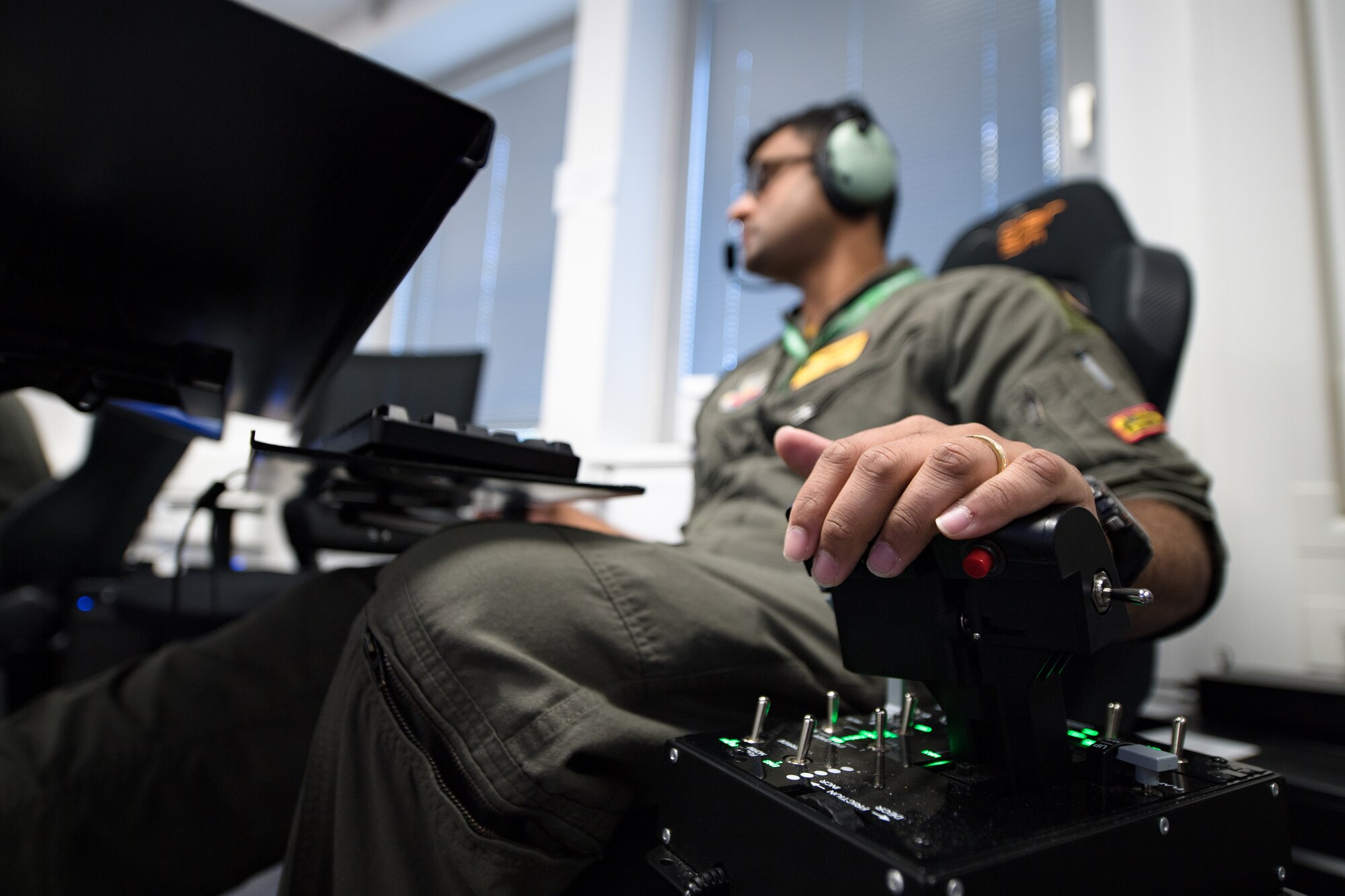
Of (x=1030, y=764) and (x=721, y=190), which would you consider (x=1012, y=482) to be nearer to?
(x=1030, y=764)

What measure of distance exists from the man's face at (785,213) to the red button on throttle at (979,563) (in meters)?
1.02

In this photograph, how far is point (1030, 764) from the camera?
0.34 meters

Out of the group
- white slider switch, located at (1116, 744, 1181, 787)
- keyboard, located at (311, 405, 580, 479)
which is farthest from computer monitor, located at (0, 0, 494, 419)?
white slider switch, located at (1116, 744, 1181, 787)

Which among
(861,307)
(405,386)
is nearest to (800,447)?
(861,307)

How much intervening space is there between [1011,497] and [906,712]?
15 cm

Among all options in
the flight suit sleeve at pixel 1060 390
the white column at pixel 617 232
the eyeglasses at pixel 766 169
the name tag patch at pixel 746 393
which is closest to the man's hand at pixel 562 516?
the name tag patch at pixel 746 393

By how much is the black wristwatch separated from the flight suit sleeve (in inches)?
6.7

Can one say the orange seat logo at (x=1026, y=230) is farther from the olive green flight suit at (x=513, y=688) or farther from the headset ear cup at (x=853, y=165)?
the olive green flight suit at (x=513, y=688)

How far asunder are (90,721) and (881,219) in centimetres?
133

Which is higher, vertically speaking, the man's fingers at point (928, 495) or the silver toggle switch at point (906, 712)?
the man's fingers at point (928, 495)

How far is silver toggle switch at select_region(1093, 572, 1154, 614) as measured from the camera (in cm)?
32

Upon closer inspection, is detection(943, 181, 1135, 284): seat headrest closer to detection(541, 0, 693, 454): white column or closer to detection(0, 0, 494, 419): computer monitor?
detection(0, 0, 494, 419): computer monitor

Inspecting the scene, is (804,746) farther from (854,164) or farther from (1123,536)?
(854,164)

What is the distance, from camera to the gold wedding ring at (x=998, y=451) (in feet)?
1.19
